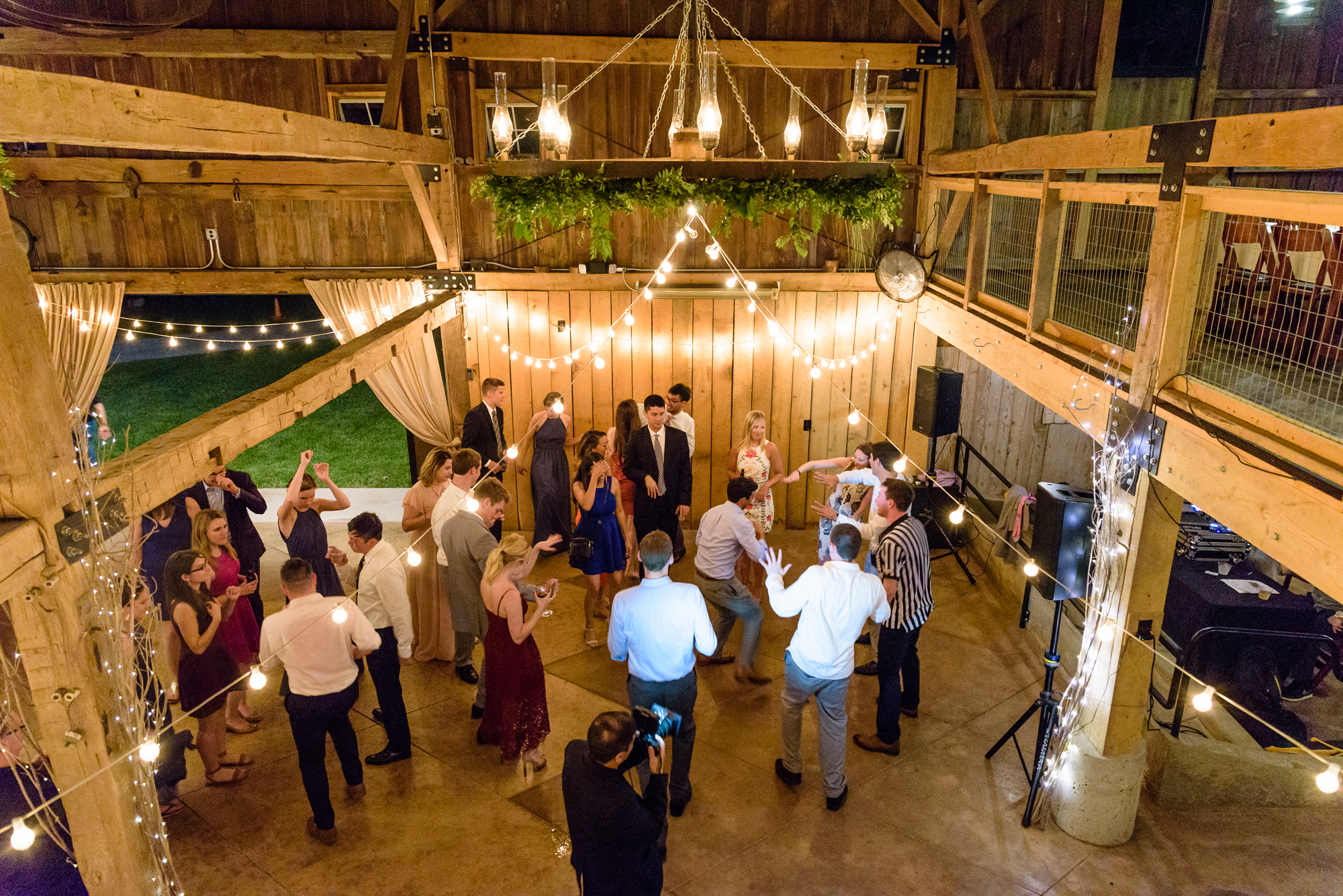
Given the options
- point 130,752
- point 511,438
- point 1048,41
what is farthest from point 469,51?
point 130,752

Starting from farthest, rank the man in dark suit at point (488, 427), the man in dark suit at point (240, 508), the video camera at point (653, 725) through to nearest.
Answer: the man in dark suit at point (488, 427)
the man in dark suit at point (240, 508)
the video camera at point (653, 725)

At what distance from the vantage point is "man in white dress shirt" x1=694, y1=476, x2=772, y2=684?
5.03m

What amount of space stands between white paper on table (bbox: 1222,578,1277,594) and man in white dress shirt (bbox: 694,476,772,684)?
3295mm

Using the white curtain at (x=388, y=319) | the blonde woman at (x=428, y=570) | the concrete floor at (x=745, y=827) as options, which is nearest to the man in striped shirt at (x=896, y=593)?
the concrete floor at (x=745, y=827)

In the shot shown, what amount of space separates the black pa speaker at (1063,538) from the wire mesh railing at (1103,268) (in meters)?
0.85

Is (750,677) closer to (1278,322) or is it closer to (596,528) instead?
(596,528)

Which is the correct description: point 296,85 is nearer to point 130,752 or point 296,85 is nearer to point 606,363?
point 606,363

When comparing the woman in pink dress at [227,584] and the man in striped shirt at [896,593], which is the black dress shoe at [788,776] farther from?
the woman in pink dress at [227,584]

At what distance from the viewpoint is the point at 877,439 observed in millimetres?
7863

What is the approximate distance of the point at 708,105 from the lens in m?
3.60

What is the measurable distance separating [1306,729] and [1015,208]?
4.52 metres

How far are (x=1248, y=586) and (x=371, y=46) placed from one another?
765 cm

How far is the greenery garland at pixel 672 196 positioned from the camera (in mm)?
6363

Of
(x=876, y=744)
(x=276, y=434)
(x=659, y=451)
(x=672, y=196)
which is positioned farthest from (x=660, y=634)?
(x=276, y=434)
